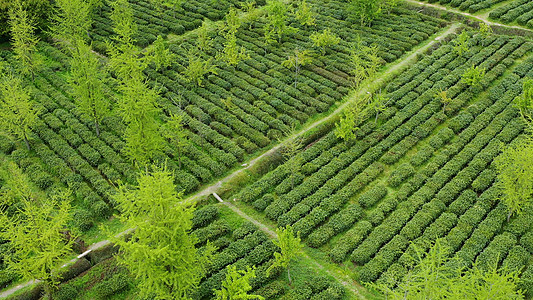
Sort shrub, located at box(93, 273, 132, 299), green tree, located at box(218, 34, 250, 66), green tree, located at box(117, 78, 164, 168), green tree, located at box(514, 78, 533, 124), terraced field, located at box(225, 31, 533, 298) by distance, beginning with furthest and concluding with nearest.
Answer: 1. green tree, located at box(218, 34, 250, 66)
2. green tree, located at box(514, 78, 533, 124)
3. green tree, located at box(117, 78, 164, 168)
4. terraced field, located at box(225, 31, 533, 298)
5. shrub, located at box(93, 273, 132, 299)

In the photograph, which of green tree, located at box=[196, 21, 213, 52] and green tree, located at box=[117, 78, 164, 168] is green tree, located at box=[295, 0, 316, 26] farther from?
green tree, located at box=[117, 78, 164, 168]

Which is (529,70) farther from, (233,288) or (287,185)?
(233,288)

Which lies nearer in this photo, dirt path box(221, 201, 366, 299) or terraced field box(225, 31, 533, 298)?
dirt path box(221, 201, 366, 299)

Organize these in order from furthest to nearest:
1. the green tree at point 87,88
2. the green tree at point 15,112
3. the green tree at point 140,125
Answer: the green tree at point 87,88 → the green tree at point 15,112 → the green tree at point 140,125

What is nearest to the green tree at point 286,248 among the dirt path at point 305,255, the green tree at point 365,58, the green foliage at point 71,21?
the dirt path at point 305,255

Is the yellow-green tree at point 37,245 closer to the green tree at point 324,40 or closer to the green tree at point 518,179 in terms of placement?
the green tree at point 518,179

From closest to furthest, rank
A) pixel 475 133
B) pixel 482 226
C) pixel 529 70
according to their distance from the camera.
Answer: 1. pixel 482 226
2. pixel 475 133
3. pixel 529 70

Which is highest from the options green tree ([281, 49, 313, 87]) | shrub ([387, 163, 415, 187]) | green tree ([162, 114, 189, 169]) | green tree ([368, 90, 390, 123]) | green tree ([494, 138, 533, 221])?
green tree ([281, 49, 313, 87])

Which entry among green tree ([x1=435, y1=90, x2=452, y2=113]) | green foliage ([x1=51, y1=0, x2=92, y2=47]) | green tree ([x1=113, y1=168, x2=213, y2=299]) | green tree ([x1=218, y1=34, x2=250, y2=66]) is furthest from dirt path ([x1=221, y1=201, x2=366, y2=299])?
green foliage ([x1=51, y1=0, x2=92, y2=47])

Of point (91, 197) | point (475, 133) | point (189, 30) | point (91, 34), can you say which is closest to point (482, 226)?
point (475, 133)
